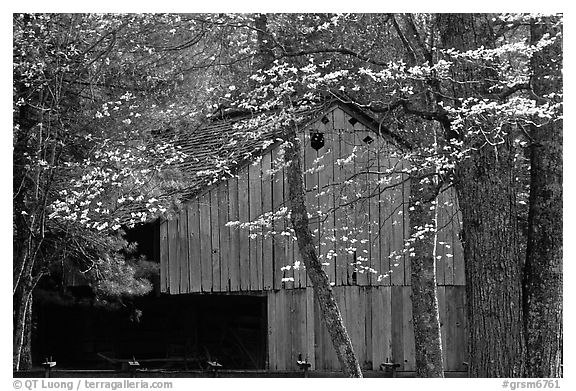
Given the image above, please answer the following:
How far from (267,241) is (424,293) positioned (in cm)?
391

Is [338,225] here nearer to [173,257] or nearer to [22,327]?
[173,257]

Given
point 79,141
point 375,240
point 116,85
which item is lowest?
point 375,240

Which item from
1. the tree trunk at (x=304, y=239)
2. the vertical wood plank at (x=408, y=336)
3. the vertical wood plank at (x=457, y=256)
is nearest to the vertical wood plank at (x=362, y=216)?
the vertical wood plank at (x=408, y=336)

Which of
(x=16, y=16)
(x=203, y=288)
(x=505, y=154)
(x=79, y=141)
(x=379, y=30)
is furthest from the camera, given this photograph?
(x=203, y=288)

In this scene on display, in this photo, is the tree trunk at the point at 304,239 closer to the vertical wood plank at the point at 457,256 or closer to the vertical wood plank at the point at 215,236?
the vertical wood plank at the point at 215,236

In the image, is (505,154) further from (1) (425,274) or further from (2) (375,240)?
(2) (375,240)

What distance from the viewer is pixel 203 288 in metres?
14.3

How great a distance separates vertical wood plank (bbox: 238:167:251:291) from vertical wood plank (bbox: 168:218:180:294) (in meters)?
0.99

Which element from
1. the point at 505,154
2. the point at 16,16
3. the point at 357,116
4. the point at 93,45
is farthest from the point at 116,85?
the point at 505,154

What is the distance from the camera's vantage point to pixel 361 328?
14688 mm

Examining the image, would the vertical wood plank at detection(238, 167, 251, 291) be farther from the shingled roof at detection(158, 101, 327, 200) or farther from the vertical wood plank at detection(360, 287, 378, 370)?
the vertical wood plank at detection(360, 287, 378, 370)

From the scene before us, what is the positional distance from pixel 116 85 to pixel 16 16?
1.61 meters

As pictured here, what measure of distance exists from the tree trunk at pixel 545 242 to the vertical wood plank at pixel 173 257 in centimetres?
698

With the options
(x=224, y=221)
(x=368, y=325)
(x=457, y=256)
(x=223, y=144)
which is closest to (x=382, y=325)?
(x=368, y=325)
